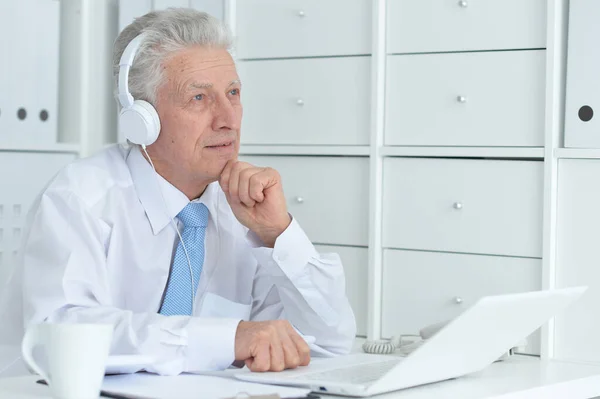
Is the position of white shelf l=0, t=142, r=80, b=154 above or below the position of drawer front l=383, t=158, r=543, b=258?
above

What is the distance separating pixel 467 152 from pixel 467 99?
4.6 inches

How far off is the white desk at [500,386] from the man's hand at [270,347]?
0.18 m

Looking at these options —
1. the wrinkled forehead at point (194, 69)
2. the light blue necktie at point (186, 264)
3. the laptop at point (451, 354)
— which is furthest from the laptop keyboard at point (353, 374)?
the wrinkled forehead at point (194, 69)

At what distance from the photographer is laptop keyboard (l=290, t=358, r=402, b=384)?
3.89 feet

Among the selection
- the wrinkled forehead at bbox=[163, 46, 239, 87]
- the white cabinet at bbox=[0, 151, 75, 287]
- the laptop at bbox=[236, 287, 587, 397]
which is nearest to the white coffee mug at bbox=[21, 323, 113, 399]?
the laptop at bbox=[236, 287, 587, 397]

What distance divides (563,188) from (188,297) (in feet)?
2.88

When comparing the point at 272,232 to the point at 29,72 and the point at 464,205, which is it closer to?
the point at 464,205

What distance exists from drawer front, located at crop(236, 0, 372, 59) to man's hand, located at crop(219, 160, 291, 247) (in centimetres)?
82

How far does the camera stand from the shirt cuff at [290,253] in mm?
1592

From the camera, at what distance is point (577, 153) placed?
6.73ft

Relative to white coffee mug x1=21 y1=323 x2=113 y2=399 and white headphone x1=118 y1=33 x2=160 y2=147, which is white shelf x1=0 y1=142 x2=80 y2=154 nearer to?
white headphone x1=118 y1=33 x2=160 y2=147

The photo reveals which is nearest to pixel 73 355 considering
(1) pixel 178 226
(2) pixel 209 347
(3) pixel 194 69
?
(2) pixel 209 347

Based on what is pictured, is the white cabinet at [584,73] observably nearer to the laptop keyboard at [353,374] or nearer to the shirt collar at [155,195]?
the shirt collar at [155,195]

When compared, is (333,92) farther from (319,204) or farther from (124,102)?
(124,102)
